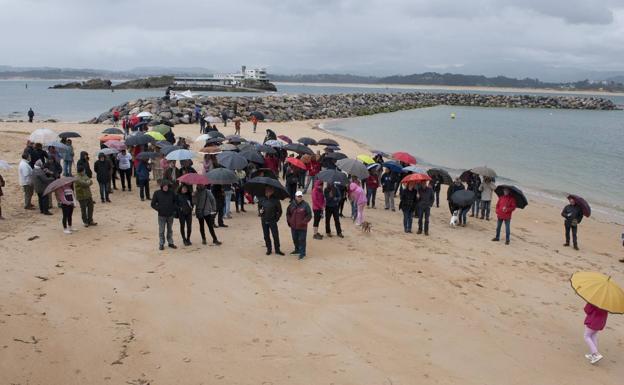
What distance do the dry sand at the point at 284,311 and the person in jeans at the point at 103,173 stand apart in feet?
5.78

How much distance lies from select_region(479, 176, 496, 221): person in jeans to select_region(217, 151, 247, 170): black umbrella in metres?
6.82

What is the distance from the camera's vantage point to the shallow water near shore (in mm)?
24641

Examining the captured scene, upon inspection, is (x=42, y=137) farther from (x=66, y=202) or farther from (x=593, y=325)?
(x=593, y=325)

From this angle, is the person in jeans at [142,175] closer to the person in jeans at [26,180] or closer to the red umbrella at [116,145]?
the red umbrella at [116,145]

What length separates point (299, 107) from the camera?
57188 mm

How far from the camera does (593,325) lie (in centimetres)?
704

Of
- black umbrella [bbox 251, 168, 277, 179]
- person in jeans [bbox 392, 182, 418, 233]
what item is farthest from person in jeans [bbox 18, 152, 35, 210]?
person in jeans [bbox 392, 182, 418, 233]

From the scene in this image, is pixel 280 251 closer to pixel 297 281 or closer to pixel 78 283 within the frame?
pixel 297 281

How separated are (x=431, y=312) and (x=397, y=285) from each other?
1.07 metres

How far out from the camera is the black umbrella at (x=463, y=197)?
45.2 ft

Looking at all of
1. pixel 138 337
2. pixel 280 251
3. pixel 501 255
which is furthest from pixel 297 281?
pixel 501 255

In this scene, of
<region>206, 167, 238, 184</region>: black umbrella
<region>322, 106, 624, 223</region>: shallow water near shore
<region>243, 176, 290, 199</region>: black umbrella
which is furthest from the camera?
<region>322, 106, 624, 223</region>: shallow water near shore

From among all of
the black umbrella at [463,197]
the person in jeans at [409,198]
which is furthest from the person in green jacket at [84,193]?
the black umbrella at [463,197]

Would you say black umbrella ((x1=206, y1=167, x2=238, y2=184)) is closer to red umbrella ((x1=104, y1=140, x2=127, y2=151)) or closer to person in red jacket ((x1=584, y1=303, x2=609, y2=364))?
red umbrella ((x1=104, y1=140, x2=127, y2=151))
